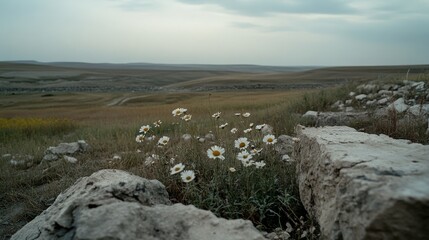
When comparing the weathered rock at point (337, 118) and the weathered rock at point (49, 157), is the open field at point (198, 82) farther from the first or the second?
the weathered rock at point (49, 157)

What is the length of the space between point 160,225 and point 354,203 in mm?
1106

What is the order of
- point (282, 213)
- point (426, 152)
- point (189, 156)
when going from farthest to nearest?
point (189, 156) → point (282, 213) → point (426, 152)

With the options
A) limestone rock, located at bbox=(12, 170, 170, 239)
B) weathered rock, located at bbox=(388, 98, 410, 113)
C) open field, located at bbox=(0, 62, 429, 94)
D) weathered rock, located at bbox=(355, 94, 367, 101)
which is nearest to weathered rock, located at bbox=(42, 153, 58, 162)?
limestone rock, located at bbox=(12, 170, 170, 239)

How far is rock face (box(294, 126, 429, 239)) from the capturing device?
5.55ft

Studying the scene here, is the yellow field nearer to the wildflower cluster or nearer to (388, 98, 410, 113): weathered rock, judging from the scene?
(388, 98, 410, 113): weathered rock

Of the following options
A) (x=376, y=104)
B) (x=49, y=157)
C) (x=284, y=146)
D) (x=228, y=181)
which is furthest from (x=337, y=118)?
(x=49, y=157)

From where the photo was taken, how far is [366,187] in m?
1.88

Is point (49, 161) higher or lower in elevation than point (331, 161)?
lower

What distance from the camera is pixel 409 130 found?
4.86 meters

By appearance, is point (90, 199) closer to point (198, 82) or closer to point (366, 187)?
point (366, 187)

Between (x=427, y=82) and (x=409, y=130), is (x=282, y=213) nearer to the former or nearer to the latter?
(x=409, y=130)

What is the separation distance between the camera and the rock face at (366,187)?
66.6 inches

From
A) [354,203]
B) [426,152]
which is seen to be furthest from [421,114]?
[354,203]

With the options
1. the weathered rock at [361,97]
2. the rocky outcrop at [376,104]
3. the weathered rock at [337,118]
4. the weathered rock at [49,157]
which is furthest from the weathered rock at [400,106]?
the weathered rock at [49,157]
